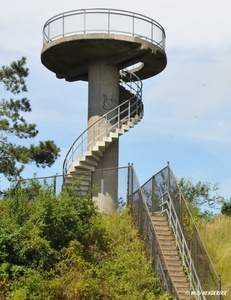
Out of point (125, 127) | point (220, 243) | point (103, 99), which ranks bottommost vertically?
point (220, 243)

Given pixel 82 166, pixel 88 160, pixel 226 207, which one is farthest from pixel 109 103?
pixel 226 207

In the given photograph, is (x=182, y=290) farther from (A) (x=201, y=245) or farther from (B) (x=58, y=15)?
(B) (x=58, y=15)

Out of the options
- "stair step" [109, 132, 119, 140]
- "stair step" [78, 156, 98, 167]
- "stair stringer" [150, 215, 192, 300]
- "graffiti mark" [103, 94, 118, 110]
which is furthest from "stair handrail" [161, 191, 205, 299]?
"graffiti mark" [103, 94, 118, 110]

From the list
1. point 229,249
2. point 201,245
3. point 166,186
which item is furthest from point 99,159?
point 201,245

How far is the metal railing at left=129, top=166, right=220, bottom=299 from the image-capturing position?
54.6 ft

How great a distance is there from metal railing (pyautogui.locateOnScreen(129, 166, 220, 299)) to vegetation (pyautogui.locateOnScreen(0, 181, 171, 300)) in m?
0.97

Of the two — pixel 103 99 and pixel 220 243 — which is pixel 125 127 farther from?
pixel 220 243

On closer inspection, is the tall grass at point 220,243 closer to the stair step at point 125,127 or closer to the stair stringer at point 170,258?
the stair stringer at point 170,258

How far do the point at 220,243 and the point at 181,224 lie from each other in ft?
7.04

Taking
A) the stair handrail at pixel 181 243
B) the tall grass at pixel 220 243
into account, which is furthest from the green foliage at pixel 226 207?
the stair handrail at pixel 181 243

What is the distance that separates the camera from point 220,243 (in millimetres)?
20641

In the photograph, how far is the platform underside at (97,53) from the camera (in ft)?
91.0

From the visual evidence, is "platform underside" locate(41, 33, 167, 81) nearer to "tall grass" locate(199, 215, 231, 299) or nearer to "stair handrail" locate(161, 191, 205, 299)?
"tall grass" locate(199, 215, 231, 299)

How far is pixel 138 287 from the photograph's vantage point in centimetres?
1753
